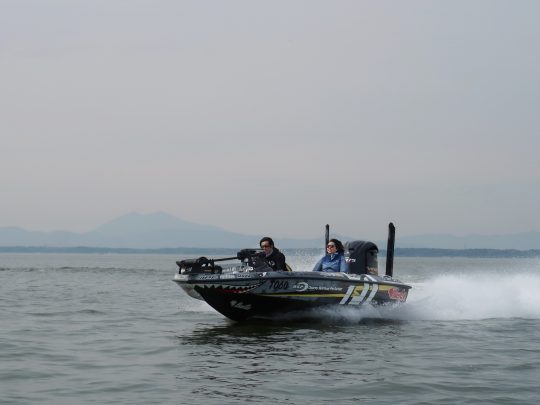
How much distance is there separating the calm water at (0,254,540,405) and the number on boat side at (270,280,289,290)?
2.97ft

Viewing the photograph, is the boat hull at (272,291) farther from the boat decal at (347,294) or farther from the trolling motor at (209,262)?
the trolling motor at (209,262)

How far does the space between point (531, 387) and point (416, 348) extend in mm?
3900

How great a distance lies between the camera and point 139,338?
52.4 feet

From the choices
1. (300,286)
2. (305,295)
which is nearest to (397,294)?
(305,295)

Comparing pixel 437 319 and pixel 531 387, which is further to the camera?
pixel 437 319

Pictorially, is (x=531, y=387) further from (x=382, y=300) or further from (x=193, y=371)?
(x=382, y=300)

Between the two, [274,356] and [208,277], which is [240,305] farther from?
[274,356]

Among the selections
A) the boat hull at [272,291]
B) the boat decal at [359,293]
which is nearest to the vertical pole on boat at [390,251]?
the boat decal at [359,293]

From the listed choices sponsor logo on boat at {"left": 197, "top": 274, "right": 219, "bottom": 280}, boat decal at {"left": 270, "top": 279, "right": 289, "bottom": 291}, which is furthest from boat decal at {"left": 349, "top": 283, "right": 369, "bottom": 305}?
sponsor logo on boat at {"left": 197, "top": 274, "right": 219, "bottom": 280}

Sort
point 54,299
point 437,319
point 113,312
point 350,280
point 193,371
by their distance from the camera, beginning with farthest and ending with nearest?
point 54,299 → point 113,312 → point 437,319 → point 350,280 → point 193,371

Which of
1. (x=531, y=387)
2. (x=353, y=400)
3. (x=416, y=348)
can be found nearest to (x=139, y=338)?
(x=416, y=348)

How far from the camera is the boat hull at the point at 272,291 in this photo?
17.2m

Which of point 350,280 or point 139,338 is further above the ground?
point 350,280

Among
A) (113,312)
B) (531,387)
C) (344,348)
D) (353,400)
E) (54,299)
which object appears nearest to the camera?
(353,400)
